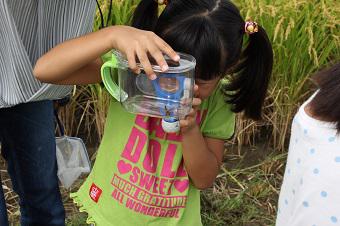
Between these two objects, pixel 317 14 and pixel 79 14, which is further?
pixel 317 14

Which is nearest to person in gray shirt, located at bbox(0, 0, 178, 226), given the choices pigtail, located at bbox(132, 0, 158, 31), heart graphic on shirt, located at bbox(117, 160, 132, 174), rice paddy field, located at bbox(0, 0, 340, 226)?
pigtail, located at bbox(132, 0, 158, 31)

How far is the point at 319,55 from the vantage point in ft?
7.75

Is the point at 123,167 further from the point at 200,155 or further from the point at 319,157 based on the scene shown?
the point at 319,157

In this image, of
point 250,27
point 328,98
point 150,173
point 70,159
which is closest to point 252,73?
point 250,27

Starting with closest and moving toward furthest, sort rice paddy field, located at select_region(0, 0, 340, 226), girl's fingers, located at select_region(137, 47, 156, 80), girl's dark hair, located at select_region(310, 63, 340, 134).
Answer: girl's dark hair, located at select_region(310, 63, 340, 134) → girl's fingers, located at select_region(137, 47, 156, 80) → rice paddy field, located at select_region(0, 0, 340, 226)

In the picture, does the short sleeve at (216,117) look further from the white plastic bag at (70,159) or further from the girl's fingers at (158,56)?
the white plastic bag at (70,159)

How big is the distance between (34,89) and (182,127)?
376mm

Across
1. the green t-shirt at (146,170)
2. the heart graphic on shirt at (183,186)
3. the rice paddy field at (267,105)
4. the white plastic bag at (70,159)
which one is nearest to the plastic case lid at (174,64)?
the green t-shirt at (146,170)

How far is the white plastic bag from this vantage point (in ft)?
5.61

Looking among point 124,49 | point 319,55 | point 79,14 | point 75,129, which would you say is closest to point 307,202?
point 124,49

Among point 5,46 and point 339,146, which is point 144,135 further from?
point 339,146

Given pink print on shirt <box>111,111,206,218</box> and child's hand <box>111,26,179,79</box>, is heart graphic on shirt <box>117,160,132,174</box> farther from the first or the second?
child's hand <box>111,26,179,79</box>

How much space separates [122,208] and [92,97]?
3.77 feet

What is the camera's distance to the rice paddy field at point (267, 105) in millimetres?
2234
